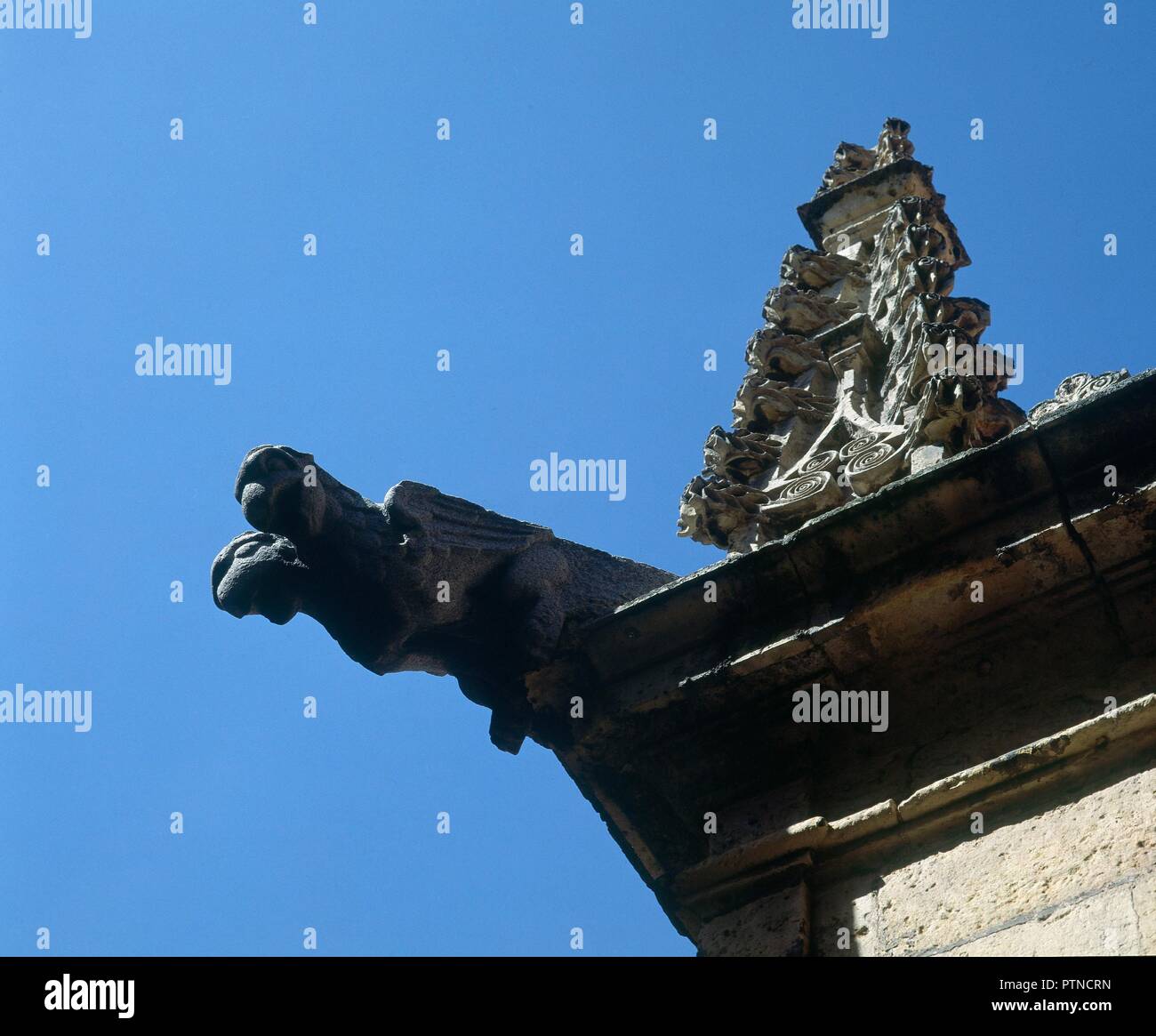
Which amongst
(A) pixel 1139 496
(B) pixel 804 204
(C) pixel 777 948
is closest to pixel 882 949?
(C) pixel 777 948

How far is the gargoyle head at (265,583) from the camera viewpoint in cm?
565

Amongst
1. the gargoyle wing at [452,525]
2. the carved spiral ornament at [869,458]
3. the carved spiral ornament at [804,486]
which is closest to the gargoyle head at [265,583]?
the gargoyle wing at [452,525]

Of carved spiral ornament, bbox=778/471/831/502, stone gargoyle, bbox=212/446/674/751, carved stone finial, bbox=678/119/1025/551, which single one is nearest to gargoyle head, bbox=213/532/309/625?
stone gargoyle, bbox=212/446/674/751

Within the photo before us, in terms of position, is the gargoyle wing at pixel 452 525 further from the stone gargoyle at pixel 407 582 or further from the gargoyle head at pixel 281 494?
the gargoyle head at pixel 281 494

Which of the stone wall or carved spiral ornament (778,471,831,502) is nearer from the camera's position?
the stone wall

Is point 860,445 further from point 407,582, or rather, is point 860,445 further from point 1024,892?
point 1024,892

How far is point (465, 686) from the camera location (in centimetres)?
588

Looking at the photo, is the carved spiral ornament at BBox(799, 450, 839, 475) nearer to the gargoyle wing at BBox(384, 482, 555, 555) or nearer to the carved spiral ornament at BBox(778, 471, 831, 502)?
the carved spiral ornament at BBox(778, 471, 831, 502)

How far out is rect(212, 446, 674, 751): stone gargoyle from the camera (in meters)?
5.63

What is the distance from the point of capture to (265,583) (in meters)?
5.65

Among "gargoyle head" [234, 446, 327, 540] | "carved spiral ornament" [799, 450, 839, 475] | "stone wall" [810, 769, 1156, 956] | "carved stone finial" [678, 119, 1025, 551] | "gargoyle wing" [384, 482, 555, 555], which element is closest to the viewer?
"stone wall" [810, 769, 1156, 956]

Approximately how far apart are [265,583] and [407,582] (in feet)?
1.35
